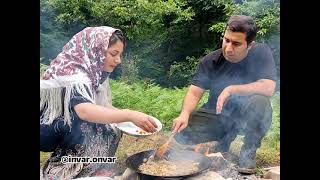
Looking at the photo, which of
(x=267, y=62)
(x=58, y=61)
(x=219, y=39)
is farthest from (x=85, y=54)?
(x=267, y=62)

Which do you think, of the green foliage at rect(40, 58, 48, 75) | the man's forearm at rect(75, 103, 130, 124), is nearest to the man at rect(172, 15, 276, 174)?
the man's forearm at rect(75, 103, 130, 124)

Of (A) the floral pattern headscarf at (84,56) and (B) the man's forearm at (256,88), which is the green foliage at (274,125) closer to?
(B) the man's forearm at (256,88)

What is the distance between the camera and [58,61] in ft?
12.3

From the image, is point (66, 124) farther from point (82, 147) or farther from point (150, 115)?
point (150, 115)

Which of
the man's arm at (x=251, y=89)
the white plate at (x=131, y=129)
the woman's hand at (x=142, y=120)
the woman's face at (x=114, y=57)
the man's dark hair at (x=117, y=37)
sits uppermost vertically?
the man's dark hair at (x=117, y=37)

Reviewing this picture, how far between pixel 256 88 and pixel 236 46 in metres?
0.33

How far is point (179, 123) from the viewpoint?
3754 mm

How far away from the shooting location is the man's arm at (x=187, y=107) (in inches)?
148

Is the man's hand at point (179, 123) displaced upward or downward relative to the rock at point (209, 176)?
upward

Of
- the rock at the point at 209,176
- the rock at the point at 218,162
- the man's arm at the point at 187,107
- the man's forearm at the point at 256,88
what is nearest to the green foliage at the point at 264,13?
the man's forearm at the point at 256,88

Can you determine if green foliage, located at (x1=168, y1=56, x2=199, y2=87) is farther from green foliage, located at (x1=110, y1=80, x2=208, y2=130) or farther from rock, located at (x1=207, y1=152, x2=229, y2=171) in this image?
rock, located at (x1=207, y1=152, x2=229, y2=171)

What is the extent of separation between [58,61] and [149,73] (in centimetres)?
67

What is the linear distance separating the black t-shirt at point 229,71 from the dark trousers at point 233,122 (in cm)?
10

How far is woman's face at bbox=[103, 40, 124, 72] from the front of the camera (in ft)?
12.3
